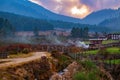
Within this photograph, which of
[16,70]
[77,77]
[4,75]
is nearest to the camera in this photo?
[77,77]

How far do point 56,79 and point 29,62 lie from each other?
6.26 m

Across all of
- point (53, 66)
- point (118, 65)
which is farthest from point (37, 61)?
point (118, 65)

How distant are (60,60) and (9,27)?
90738 millimetres

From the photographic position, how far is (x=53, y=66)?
50000mm

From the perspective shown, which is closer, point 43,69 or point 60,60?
point 43,69

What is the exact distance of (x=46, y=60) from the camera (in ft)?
159

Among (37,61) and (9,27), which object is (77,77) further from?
(9,27)

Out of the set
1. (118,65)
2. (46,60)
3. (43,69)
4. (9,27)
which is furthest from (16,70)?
(9,27)

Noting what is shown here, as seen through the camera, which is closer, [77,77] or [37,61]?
[77,77]

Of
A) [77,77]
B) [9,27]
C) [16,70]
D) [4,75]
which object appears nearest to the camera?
[77,77]

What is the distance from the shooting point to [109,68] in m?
55.4

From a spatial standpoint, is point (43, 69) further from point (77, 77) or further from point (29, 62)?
point (77, 77)

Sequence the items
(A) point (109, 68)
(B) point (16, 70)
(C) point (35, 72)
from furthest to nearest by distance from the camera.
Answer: (A) point (109, 68) < (C) point (35, 72) < (B) point (16, 70)

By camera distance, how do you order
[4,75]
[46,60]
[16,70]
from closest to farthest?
[4,75] → [16,70] → [46,60]
